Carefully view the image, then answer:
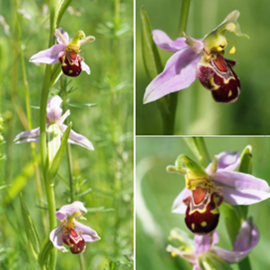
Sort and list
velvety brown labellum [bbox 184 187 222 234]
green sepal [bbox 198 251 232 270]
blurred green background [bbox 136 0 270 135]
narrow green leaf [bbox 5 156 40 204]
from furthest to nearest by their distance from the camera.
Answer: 1. narrow green leaf [bbox 5 156 40 204]
2. blurred green background [bbox 136 0 270 135]
3. green sepal [bbox 198 251 232 270]
4. velvety brown labellum [bbox 184 187 222 234]

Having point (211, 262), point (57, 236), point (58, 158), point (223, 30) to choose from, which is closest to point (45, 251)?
point (57, 236)

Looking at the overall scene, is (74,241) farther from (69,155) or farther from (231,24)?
(231,24)

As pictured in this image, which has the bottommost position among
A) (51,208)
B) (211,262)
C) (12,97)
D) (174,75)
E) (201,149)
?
(211,262)

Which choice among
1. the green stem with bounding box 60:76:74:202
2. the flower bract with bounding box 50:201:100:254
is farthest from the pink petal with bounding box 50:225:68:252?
the green stem with bounding box 60:76:74:202

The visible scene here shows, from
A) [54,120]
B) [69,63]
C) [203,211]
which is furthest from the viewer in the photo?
[54,120]

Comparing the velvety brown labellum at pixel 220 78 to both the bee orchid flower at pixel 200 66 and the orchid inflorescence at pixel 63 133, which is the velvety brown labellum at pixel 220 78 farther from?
the orchid inflorescence at pixel 63 133

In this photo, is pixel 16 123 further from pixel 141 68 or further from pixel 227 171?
pixel 227 171

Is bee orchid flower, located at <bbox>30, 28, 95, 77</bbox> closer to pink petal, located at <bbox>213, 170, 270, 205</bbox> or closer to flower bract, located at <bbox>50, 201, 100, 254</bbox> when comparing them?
flower bract, located at <bbox>50, 201, 100, 254</bbox>
